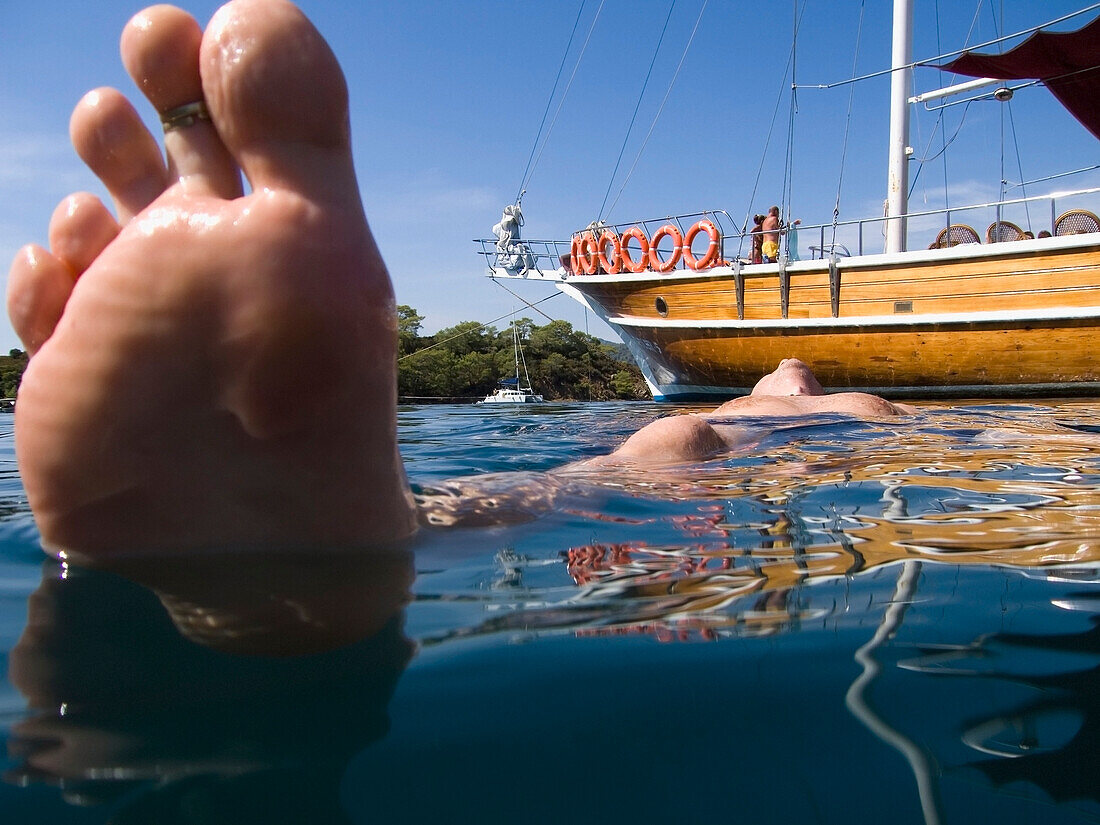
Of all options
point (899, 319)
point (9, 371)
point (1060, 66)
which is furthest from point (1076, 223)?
point (9, 371)

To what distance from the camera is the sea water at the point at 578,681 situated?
0.54m

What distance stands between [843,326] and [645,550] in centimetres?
744

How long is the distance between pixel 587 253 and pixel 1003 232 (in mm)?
5024

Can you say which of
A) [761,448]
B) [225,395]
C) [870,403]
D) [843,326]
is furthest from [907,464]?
[843,326]

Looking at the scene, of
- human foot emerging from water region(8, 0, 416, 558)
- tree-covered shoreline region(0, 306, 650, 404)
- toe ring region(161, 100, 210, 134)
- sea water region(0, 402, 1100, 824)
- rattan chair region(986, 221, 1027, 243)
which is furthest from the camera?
tree-covered shoreline region(0, 306, 650, 404)

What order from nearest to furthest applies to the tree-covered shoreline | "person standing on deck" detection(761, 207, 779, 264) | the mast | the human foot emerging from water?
1. the human foot emerging from water
2. the mast
3. "person standing on deck" detection(761, 207, 779, 264)
4. the tree-covered shoreline

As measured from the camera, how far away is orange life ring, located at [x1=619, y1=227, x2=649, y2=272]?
30.9ft

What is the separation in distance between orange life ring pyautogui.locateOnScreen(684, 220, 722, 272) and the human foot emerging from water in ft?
27.2

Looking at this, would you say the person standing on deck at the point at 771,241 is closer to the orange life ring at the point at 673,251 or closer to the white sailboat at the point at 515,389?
the orange life ring at the point at 673,251

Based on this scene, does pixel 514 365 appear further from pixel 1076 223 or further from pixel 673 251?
pixel 1076 223

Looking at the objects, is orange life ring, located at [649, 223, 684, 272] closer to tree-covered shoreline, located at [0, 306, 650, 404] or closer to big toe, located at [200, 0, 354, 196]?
big toe, located at [200, 0, 354, 196]

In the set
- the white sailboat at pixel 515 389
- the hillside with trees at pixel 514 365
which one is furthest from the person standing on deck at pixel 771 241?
the hillside with trees at pixel 514 365

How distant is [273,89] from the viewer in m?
0.86

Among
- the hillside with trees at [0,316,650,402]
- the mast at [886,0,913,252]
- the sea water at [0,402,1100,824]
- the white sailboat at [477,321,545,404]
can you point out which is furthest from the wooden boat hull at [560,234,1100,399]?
the hillside with trees at [0,316,650,402]
